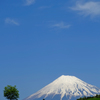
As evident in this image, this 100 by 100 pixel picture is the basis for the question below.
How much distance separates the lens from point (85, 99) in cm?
4716

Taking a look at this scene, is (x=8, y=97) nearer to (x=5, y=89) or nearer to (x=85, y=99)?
(x=5, y=89)

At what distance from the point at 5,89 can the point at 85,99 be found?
47.7 metres

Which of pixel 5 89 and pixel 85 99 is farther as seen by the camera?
pixel 5 89

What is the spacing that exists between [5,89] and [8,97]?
115 inches

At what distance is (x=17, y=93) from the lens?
88812mm

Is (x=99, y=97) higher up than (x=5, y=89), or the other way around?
(x=5, y=89)

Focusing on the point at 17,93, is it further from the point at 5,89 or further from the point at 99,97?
the point at 99,97

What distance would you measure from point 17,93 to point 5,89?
441 cm

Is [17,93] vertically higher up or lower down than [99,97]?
higher up

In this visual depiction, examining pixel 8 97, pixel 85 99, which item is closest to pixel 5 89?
pixel 8 97

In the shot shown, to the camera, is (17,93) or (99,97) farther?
(17,93)

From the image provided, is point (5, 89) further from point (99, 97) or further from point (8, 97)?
point (99, 97)

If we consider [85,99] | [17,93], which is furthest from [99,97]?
[17,93]

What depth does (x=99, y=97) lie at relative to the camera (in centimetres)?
4666
